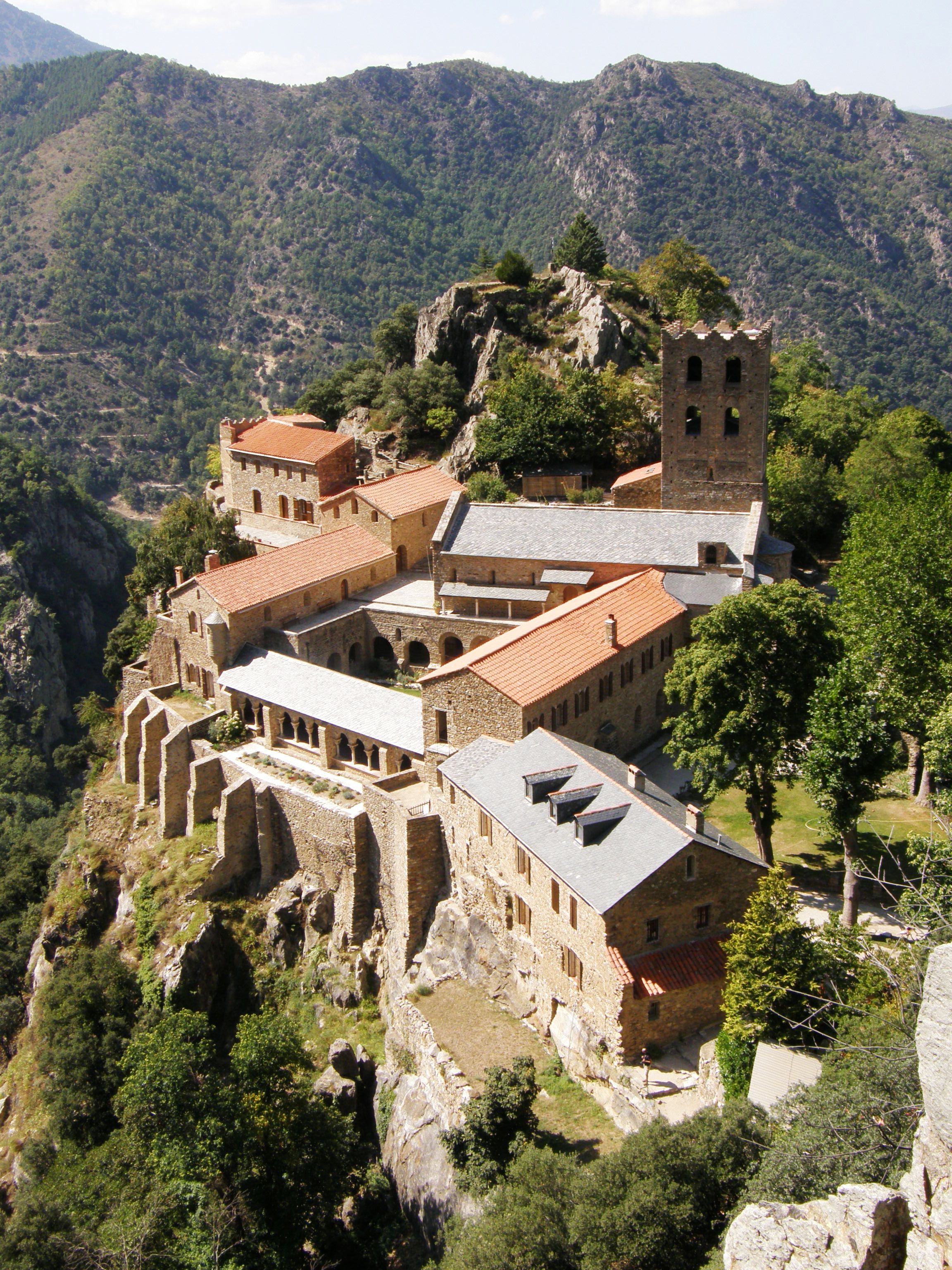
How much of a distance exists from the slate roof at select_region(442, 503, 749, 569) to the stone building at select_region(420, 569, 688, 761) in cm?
166

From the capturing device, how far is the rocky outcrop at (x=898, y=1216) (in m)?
12.0

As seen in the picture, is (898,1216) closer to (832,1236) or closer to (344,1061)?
(832,1236)

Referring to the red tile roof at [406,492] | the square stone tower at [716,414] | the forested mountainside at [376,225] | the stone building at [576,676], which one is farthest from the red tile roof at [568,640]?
the forested mountainside at [376,225]

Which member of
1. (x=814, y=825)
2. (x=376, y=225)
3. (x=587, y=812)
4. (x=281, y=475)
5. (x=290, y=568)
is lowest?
(x=814, y=825)

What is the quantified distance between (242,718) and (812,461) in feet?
→ 114

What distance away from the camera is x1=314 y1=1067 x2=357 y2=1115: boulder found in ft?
112

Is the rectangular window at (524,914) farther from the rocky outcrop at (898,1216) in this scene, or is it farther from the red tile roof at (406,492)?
the red tile roof at (406,492)

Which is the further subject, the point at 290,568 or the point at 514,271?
the point at 514,271

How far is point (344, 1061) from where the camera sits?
1398 inches

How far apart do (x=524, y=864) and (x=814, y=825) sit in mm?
10802

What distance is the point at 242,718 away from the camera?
46.4 m

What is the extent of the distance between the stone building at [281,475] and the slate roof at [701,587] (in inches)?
918

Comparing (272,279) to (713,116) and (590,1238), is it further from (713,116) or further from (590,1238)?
(590,1238)

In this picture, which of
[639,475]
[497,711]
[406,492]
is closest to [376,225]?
[406,492]
